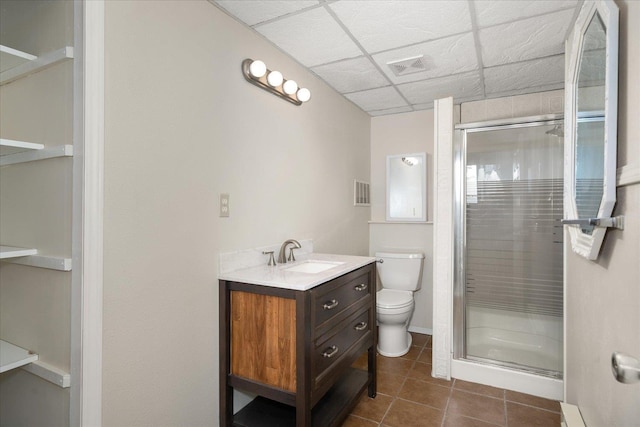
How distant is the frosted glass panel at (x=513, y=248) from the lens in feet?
7.78

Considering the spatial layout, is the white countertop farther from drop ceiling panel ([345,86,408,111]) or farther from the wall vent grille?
drop ceiling panel ([345,86,408,111])

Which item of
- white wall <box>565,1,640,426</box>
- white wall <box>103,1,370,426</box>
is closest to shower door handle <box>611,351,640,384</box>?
white wall <box>565,1,640,426</box>

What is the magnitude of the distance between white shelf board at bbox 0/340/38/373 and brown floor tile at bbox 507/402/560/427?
242cm

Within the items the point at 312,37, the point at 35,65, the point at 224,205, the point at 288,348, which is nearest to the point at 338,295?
the point at 288,348

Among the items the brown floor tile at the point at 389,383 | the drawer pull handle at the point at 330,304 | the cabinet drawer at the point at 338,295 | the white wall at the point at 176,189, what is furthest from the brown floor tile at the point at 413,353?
the white wall at the point at 176,189

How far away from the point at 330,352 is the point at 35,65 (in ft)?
5.84

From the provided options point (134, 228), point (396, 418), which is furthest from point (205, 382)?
point (396, 418)

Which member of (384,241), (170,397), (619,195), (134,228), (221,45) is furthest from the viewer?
(384,241)

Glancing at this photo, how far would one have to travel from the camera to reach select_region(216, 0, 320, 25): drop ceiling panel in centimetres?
162

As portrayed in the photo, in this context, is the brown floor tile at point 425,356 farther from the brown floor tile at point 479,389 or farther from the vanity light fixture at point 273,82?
the vanity light fixture at point 273,82

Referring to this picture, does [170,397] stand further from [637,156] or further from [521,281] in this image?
[521,281]

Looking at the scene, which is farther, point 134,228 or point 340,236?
point 340,236

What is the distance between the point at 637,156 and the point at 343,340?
4.77ft

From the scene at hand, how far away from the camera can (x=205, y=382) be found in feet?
5.24
